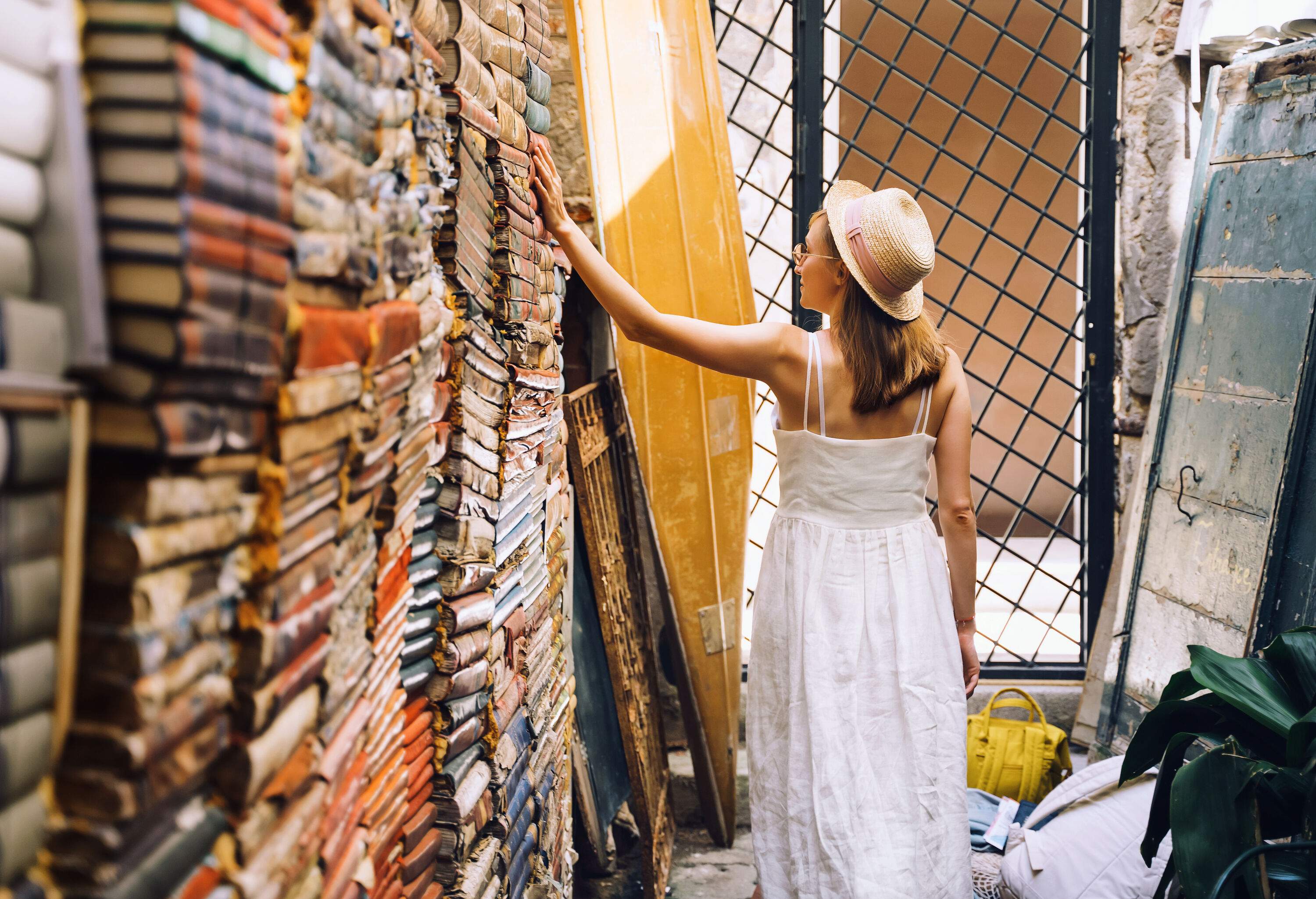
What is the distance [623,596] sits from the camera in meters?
2.57

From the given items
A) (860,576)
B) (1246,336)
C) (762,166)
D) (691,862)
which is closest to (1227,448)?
(1246,336)

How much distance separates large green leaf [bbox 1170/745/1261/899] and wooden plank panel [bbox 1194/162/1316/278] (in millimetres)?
1543

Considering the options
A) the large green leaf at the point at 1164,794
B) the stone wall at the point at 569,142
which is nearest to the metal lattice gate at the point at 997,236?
the stone wall at the point at 569,142

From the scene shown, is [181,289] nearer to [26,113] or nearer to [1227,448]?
[26,113]

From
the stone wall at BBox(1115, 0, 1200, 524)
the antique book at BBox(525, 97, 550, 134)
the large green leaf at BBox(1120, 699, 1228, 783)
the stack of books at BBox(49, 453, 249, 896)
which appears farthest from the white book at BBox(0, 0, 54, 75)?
the stone wall at BBox(1115, 0, 1200, 524)

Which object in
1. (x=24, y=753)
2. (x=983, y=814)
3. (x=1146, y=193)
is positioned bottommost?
(x=983, y=814)

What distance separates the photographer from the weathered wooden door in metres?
2.45

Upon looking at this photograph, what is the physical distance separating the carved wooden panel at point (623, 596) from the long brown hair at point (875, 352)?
0.67 meters

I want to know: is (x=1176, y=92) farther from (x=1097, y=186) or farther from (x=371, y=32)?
(x=371, y=32)

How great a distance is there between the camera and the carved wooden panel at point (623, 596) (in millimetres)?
2293

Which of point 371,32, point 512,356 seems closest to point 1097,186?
point 512,356

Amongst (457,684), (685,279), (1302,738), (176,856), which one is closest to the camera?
(176,856)

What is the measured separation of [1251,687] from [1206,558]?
1230 millimetres

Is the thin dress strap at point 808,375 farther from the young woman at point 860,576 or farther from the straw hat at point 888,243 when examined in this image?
the straw hat at point 888,243
